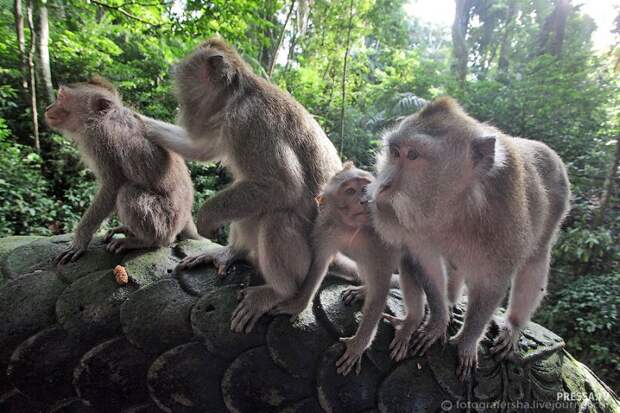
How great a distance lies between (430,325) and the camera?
182cm

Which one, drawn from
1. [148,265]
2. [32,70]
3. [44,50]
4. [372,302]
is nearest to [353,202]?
[372,302]

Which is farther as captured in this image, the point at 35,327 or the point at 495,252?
the point at 495,252

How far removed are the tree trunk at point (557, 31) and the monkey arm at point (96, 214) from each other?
13.2 m

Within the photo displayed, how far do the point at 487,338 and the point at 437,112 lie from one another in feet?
3.43

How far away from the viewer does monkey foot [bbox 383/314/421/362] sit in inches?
63.5

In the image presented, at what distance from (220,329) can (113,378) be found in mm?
423

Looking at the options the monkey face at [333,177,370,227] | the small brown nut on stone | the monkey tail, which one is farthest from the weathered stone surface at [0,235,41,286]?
the monkey face at [333,177,370,227]

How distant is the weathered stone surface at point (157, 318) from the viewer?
1570 mm

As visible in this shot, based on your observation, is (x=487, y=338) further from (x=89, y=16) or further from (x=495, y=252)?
(x=89, y=16)

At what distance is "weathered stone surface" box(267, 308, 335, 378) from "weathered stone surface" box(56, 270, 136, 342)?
62 cm

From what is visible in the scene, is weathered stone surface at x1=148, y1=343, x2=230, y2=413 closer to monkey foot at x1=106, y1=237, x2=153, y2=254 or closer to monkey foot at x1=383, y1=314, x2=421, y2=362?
monkey foot at x1=383, y1=314, x2=421, y2=362

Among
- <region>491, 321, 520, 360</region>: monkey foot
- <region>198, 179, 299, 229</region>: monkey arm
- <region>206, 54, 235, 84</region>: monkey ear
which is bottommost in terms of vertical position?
<region>491, 321, 520, 360</region>: monkey foot

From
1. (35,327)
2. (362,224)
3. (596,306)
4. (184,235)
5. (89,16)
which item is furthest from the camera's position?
(89,16)

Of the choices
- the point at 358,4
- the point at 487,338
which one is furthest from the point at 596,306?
the point at 358,4
